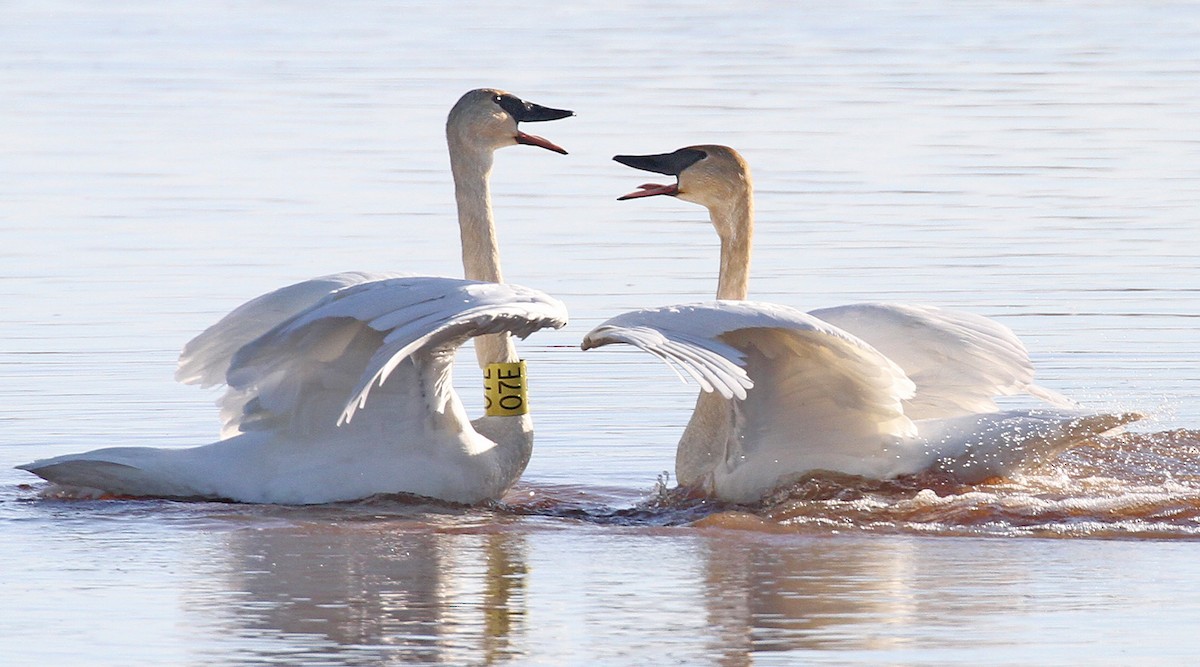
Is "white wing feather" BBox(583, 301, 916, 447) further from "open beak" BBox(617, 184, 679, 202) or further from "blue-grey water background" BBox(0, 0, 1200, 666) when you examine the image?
"open beak" BBox(617, 184, 679, 202)

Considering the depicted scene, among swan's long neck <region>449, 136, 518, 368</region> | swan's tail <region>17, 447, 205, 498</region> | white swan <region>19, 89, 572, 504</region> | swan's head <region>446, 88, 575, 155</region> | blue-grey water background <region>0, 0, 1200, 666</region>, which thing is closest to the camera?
blue-grey water background <region>0, 0, 1200, 666</region>

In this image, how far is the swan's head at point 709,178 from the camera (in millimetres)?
9859

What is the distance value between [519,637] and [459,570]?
1065 millimetres

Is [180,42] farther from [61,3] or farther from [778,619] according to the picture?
[778,619]

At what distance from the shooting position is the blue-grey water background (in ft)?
21.6

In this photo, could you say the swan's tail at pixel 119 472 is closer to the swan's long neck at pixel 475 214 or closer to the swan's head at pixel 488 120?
the swan's long neck at pixel 475 214

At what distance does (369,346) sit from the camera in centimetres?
852

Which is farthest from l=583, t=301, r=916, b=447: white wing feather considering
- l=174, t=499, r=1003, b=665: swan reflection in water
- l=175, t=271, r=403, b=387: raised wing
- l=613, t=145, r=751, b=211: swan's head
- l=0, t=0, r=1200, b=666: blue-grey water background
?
l=613, t=145, r=751, b=211: swan's head

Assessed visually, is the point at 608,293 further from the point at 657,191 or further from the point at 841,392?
the point at 841,392

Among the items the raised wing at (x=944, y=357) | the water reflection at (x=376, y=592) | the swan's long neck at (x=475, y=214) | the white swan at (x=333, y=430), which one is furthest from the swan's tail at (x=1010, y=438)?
the swan's long neck at (x=475, y=214)

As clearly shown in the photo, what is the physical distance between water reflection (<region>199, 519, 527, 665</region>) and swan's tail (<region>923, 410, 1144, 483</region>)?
5.56 ft

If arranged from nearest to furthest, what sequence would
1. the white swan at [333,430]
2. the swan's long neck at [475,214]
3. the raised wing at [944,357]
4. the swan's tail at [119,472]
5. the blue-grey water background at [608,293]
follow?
the blue-grey water background at [608,293] < the white swan at [333,430] < the swan's tail at [119,472] < the raised wing at [944,357] < the swan's long neck at [475,214]

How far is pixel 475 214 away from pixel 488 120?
18.6 inches

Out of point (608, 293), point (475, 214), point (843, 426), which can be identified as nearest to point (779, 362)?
point (843, 426)
